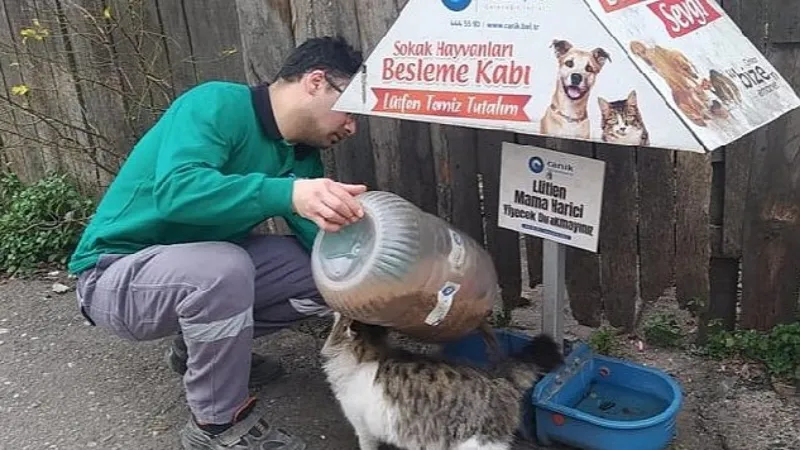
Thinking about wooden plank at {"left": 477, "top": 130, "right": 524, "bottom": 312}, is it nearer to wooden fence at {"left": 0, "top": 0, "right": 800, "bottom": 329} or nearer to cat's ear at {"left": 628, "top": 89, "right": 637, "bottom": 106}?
wooden fence at {"left": 0, "top": 0, "right": 800, "bottom": 329}

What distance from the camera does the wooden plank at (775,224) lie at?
120 inches

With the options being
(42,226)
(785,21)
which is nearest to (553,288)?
(785,21)

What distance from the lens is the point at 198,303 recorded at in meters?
2.76

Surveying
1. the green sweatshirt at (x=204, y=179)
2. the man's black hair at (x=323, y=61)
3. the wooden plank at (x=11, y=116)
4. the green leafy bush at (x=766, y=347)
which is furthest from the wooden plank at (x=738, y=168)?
the wooden plank at (x=11, y=116)

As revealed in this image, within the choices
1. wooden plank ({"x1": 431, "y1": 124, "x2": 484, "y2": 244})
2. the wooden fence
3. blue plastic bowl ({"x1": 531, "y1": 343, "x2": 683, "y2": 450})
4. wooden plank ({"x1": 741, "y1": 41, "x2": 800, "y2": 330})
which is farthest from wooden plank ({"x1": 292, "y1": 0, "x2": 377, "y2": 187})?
wooden plank ({"x1": 741, "y1": 41, "x2": 800, "y2": 330})

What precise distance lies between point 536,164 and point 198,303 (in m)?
1.11

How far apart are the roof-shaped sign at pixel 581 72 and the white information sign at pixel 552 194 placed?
0.40 metres

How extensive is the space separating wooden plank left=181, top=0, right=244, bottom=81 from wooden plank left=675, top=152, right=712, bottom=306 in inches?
74.7

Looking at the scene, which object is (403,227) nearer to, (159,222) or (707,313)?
(159,222)

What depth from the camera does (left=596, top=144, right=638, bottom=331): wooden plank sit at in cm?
326

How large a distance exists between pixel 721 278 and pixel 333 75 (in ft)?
5.37

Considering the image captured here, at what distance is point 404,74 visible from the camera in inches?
101

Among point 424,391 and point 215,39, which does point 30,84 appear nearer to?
point 215,39

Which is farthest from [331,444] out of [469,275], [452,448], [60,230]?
[60,230]
